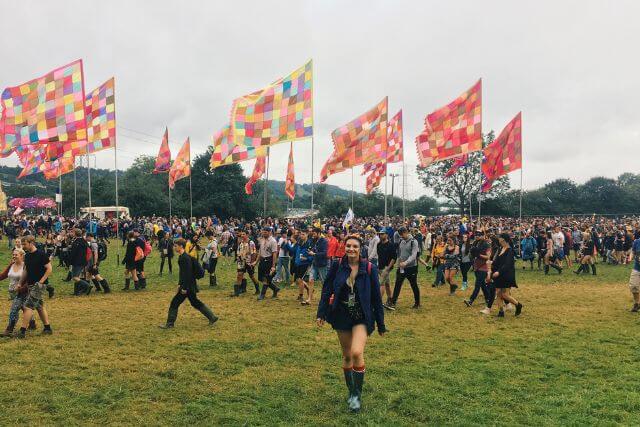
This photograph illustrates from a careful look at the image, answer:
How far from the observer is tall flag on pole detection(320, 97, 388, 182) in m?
16.7

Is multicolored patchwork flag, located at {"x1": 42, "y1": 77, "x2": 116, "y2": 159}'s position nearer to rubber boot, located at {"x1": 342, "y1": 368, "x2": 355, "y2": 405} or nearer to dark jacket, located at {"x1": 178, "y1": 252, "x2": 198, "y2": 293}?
dark jacket, located at {"x1": 178, "y1": 252, "x2": 198, "y2": 293}

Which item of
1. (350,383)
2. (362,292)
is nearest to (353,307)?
(362,292)

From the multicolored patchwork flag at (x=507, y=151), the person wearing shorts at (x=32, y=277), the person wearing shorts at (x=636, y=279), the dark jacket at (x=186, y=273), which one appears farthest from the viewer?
the multicolored patchwork flag at (x=507, y=151)

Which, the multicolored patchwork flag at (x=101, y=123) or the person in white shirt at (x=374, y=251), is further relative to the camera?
the multicolored patchwork flag at (x=101, y=123)

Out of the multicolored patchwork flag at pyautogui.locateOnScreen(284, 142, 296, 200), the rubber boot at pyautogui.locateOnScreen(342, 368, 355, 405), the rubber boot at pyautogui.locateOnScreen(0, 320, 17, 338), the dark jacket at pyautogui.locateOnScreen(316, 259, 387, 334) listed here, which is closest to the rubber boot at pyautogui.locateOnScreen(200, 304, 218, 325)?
the rubber boot at pyautogui.locateOnScreen(0, 320, 17, 338)

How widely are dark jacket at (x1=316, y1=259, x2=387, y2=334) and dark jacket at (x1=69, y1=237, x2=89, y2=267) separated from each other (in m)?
10.8

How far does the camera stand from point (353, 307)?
579cm

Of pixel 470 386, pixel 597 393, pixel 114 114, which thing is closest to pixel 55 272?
pixel 114 114

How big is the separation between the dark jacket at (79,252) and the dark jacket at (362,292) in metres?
10.8

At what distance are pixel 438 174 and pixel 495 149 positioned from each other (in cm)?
6260

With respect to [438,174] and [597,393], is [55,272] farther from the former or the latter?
[438,174]

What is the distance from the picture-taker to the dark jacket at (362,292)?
581 cm

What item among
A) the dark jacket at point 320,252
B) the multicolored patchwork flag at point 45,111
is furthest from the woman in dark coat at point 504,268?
the multicolored patchwork flag at point 45,111

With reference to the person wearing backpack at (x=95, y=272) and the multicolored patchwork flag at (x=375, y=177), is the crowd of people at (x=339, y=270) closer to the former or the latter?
the person wearing backpack at (x=95, y=272)
